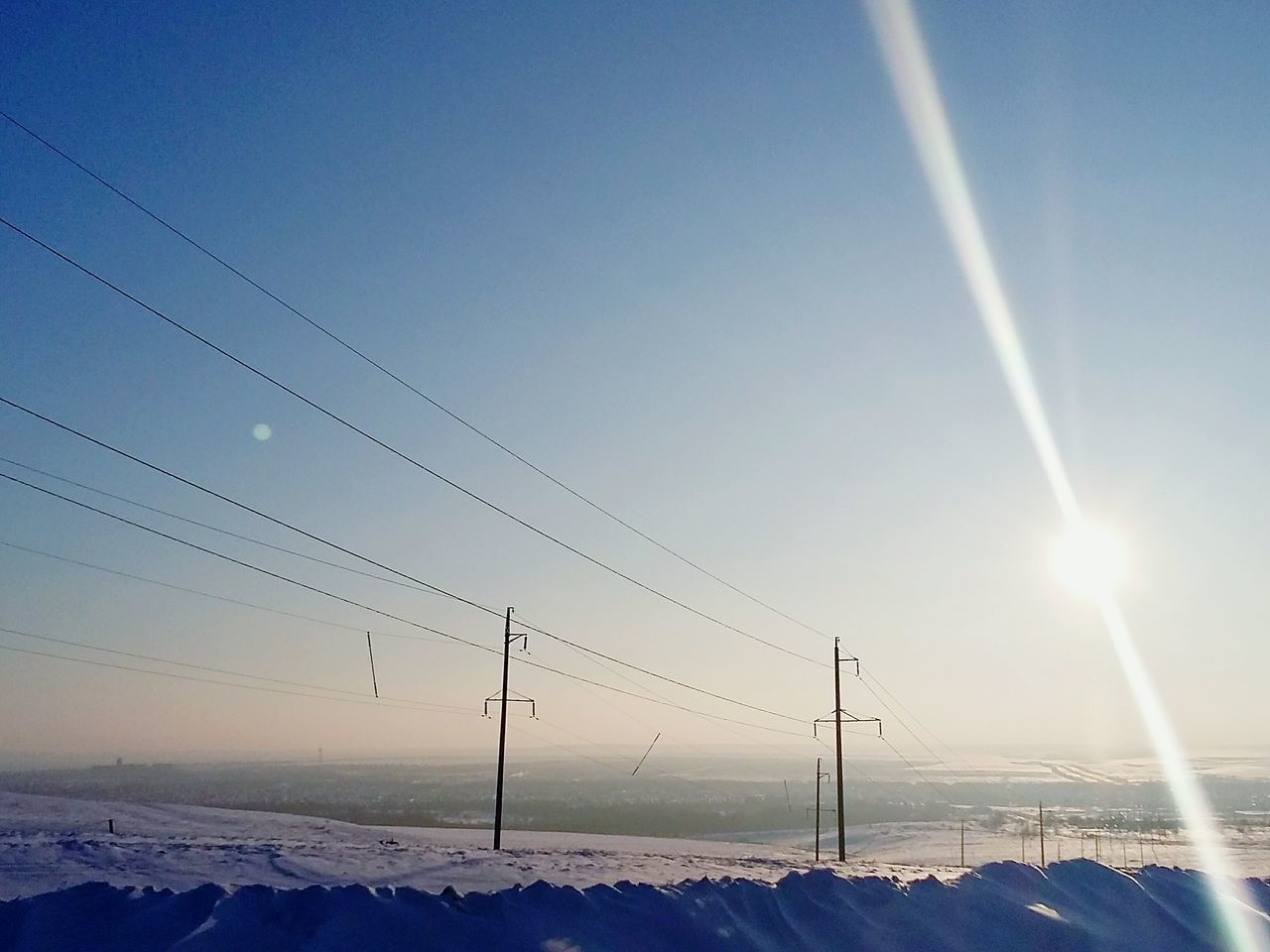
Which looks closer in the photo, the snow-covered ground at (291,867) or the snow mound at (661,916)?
the snow mound at (661,916)

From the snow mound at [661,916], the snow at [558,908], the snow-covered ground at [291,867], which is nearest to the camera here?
the snow mound at [661,916]

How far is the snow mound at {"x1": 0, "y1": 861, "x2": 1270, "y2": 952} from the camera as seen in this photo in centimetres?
977

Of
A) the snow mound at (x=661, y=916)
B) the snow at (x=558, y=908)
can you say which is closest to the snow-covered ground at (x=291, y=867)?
the snow at (x=558, y=908)

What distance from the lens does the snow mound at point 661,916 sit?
32.0ft

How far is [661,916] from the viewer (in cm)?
1224

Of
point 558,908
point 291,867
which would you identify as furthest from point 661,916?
point 291,867

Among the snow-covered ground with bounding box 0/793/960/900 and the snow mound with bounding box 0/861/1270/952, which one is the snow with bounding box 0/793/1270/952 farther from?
the snow-covered ground with bounding box 0/793/960/900

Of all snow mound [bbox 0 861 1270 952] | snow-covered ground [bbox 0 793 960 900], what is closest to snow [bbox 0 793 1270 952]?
snow mound [bbox 0 861 1270 952]

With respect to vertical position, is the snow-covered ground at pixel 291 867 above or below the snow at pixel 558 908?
below

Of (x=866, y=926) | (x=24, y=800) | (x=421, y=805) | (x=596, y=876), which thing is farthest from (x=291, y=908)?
(x=421, y=805)

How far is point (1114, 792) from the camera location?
177 meters

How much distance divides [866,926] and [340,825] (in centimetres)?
4678

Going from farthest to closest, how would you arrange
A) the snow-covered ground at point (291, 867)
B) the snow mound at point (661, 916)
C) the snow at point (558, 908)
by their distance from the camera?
the snow-covered ground at point (291, 867)
the snow at point (558, 908)
the snow mound at point (661, 916)

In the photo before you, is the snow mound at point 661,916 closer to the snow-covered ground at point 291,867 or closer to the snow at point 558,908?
the snow at point 558,908
